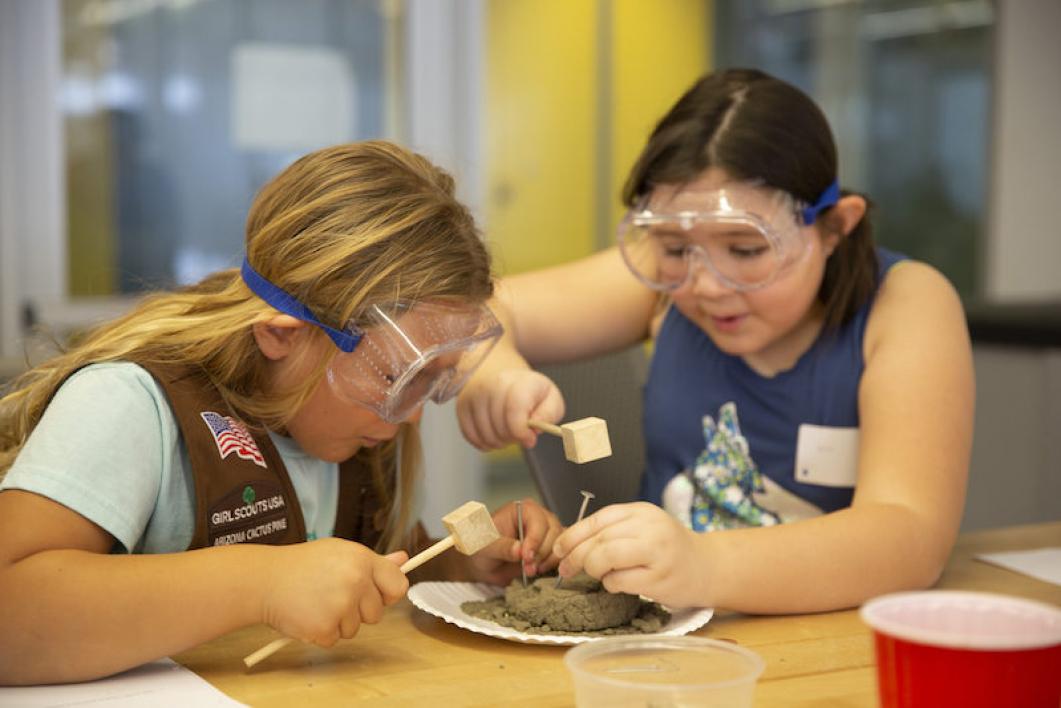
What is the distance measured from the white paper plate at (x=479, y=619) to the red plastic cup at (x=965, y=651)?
1.09ft

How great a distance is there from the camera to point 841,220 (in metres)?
1.71

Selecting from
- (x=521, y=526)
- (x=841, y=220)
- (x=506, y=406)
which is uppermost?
(x=841, y=220)

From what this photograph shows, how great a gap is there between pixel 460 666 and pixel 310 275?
447mm

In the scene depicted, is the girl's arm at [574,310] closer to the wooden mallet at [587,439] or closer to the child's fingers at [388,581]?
the wooden mallet at [587,439]

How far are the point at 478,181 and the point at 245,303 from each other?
289 centimetres

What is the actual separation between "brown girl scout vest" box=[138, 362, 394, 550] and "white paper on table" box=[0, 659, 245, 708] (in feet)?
0.71

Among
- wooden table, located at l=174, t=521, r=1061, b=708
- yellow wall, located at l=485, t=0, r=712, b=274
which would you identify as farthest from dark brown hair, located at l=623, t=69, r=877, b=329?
yellow wall, located at l=485, t=0, r=712, b=274

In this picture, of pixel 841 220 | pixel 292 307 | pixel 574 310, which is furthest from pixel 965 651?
pixel 574 310

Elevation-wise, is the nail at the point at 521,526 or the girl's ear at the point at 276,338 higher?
the girl's ear at the point at 276,338

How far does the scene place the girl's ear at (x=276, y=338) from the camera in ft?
4.50

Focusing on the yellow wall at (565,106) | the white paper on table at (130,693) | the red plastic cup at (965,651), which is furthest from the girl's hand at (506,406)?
the yellow wall at (565,106)

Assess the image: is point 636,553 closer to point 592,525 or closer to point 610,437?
point 592,525

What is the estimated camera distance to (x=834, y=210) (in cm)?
170

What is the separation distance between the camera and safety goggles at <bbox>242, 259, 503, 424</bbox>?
132 centimetres
